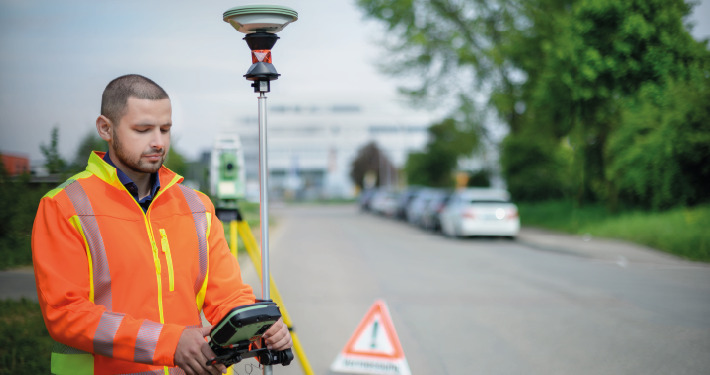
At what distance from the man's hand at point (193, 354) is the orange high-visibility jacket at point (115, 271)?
25 millimetres

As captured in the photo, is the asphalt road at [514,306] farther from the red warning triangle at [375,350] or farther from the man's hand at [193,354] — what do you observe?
the man's hand at [193,354]

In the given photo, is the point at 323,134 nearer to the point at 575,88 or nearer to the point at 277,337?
the point at 575,88

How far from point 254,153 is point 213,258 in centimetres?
11475

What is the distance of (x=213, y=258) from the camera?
94.7 inches

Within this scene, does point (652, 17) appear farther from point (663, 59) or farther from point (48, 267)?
point (48, 267)

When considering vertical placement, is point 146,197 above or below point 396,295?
above

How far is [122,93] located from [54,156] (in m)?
5.63

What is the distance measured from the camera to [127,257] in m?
2.12

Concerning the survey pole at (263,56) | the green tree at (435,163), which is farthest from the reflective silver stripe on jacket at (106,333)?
the green tree at (435,163)

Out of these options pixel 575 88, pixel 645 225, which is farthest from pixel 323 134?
pixel 645 225

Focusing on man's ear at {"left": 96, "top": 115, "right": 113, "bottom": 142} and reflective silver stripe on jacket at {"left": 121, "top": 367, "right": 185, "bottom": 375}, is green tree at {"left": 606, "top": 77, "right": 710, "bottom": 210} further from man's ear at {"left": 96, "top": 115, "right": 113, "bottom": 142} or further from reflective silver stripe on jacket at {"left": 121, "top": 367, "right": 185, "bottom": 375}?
man's ear at {"left": 96, "top": 115, "right": 113, "bottom": 142}

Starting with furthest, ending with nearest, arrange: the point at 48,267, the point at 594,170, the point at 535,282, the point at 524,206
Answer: the point at 524,206 → the point at 594,170 → the point at 535,282 → the point at 48,267

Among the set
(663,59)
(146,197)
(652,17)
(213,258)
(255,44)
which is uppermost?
(652,17)

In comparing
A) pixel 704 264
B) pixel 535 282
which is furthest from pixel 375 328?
pixel 704 264
